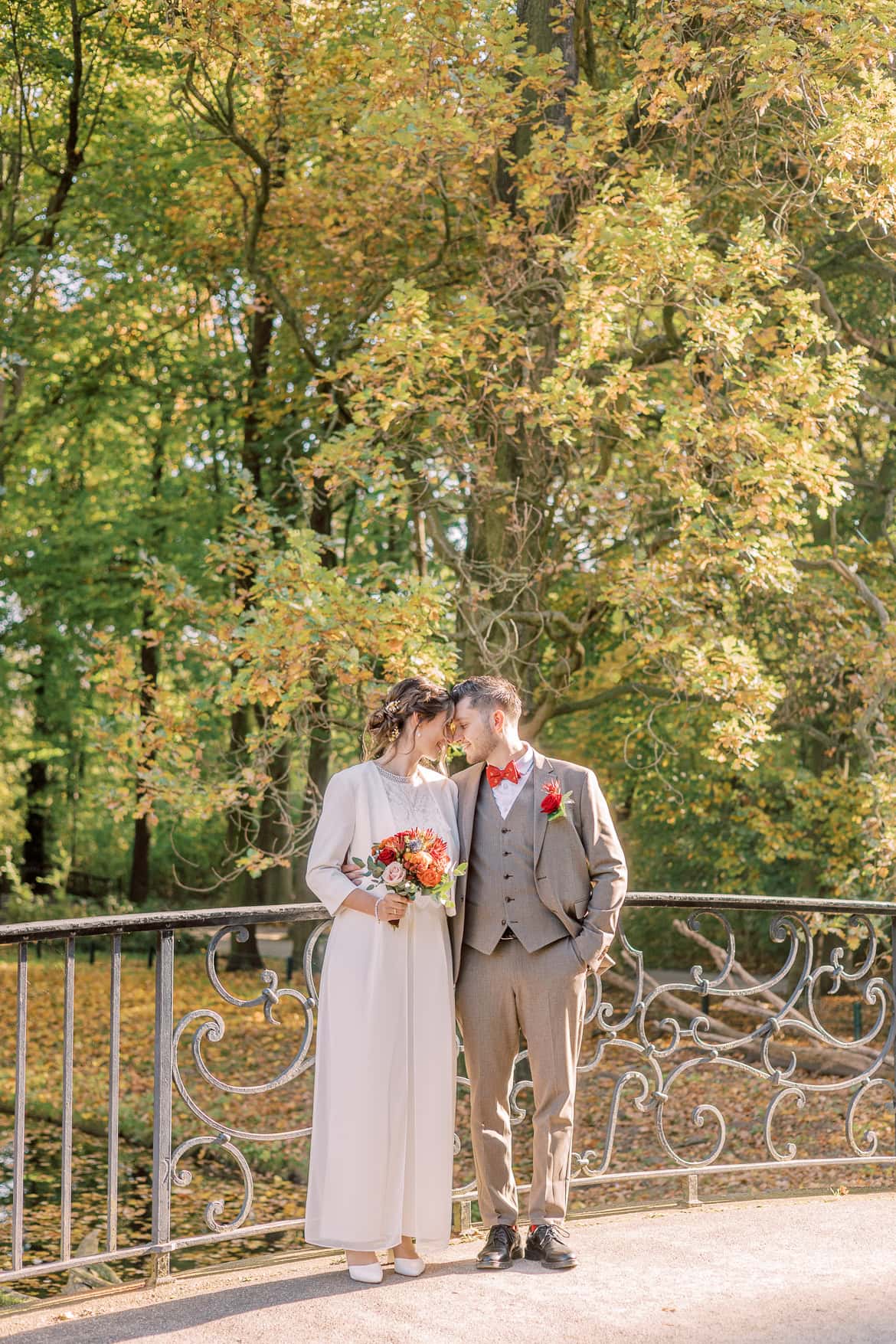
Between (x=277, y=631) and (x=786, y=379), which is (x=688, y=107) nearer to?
(x=786, y=379)

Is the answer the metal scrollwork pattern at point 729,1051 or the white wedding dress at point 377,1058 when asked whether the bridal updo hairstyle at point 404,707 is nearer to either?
the white wedding dress at point 377,1058

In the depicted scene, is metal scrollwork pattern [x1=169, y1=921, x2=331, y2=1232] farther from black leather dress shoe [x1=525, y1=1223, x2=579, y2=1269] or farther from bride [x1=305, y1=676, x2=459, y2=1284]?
black leather dress shoe [x1=525, y1=1223, x2=579, y2=1269]

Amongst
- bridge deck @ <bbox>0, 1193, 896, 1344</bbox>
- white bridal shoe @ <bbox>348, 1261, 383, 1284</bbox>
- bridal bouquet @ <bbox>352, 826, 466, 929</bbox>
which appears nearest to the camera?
bridge deck @ <bbox>0, 1193, 896, 1344</bbox>

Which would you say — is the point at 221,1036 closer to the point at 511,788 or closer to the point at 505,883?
the point at 505,883

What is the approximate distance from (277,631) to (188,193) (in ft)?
20.7

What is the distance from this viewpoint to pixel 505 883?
4.27 m

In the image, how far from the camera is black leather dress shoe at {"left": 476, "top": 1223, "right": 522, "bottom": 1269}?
4195 mm

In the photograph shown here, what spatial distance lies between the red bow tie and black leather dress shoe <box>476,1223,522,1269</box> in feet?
4.50

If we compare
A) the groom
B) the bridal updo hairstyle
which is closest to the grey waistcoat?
the groom

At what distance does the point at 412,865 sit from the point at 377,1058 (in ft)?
1.99

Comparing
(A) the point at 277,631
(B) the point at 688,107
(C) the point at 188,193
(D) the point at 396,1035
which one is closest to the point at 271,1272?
(D) the point at 396,1035

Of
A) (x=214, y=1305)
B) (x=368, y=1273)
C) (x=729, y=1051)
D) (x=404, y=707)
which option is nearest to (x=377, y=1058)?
(x=368, y=1273)

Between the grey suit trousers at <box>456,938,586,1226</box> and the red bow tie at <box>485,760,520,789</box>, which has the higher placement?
the red bow tie at <box>485,760,520,789</box>

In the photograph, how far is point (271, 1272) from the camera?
4.23 m
